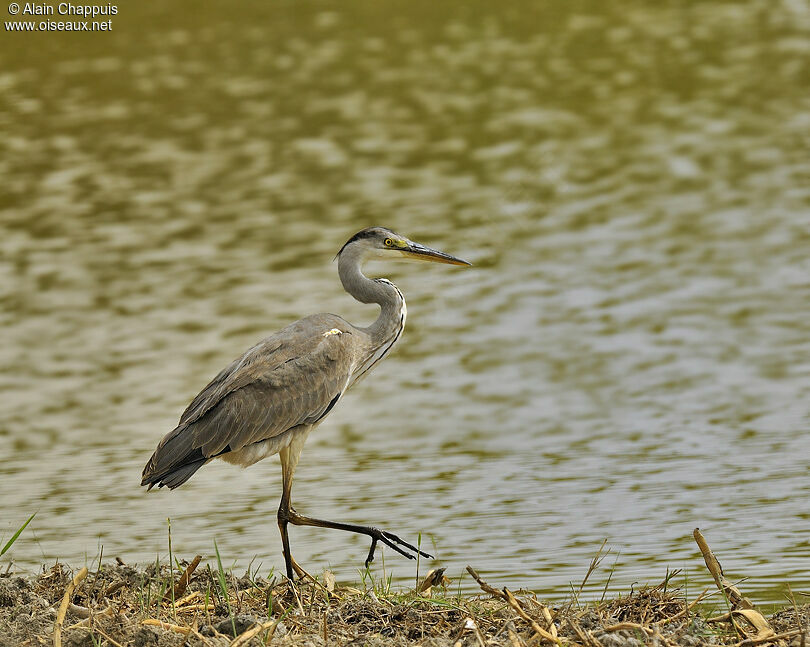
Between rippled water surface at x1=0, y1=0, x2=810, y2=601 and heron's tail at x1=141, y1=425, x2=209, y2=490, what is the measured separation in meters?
0.69

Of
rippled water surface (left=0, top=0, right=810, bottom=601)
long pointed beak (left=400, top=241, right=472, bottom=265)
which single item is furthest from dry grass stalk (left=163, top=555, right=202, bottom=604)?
long pointed beak (left=400, top=241, right=472, bottom=265)

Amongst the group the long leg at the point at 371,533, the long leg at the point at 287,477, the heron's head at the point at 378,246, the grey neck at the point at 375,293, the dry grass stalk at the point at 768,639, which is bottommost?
the long leg at the point at 371,533

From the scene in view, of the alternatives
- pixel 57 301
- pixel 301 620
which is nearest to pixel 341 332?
pixel 301 620

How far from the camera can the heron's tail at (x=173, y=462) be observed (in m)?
6.52

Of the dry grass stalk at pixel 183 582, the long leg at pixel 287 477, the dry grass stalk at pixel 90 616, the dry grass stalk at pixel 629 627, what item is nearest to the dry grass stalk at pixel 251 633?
the dry grass stalk at pixel 90 616

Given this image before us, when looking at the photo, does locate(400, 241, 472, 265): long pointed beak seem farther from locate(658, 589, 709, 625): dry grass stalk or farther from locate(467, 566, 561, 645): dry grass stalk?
locate(658, 589, 709, 625): dry grass stalk

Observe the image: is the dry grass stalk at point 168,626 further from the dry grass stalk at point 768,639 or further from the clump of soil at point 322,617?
the dry grass stalk at point 768,639

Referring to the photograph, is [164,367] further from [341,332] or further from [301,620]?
[301,620]

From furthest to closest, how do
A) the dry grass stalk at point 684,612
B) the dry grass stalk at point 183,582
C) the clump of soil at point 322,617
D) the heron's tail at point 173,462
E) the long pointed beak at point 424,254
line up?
the long pointed beak at point 424,254 < the heron's tail at point 173,462 < the dry grass stalk at point 183,582 < the dry grass stalk at point 684,612 < the clump of soil at point 322,617

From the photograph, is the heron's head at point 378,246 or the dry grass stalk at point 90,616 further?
the heron's head at point 378,246

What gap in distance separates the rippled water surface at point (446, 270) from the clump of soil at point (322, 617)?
90cm

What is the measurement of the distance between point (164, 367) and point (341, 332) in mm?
3242

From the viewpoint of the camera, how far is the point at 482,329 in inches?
413

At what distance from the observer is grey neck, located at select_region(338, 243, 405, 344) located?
7410mm
